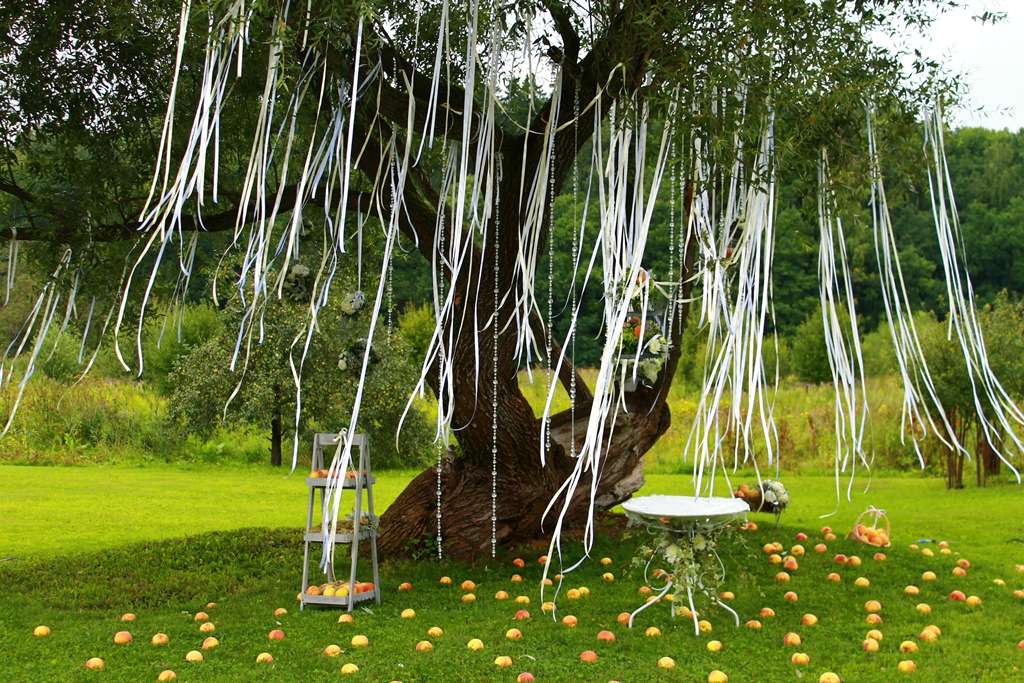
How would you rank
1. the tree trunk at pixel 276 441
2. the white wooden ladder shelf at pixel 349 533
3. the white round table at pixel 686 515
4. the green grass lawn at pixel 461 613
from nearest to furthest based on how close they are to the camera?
the green grass lawn at pixel 461 613
the white round table at pixel 686 515
the white wooden ladder shelf at pixel 349 533
the tree trunk at pixel 276 441

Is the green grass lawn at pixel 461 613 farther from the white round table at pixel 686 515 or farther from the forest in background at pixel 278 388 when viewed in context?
the forest in background at pixel 278 388

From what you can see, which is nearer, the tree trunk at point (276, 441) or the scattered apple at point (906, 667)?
the scattered apple at point (906, 667)

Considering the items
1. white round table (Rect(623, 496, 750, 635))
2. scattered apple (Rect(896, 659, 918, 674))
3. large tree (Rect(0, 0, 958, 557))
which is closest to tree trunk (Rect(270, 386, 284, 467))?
large tree (Rect(0, 0, 958, 557))

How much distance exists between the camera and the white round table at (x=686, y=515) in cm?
392

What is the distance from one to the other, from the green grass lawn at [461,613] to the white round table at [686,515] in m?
0.37

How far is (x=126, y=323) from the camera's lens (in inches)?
232

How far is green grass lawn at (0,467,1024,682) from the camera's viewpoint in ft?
12.2

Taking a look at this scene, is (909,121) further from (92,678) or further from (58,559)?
(58,559)

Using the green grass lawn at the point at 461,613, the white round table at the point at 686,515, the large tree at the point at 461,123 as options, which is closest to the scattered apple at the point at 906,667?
the green grass lawn at the point at 461,613

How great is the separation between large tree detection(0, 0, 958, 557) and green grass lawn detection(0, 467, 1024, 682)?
2.56 feet

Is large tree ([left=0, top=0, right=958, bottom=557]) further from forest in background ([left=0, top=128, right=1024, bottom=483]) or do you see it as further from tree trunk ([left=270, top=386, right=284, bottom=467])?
tree trunk ([left=270, top=386, right=284, bottom=467])

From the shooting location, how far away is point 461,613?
180 inches

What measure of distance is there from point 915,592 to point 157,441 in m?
10.1

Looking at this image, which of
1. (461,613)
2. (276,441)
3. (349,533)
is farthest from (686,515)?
(276,441)
